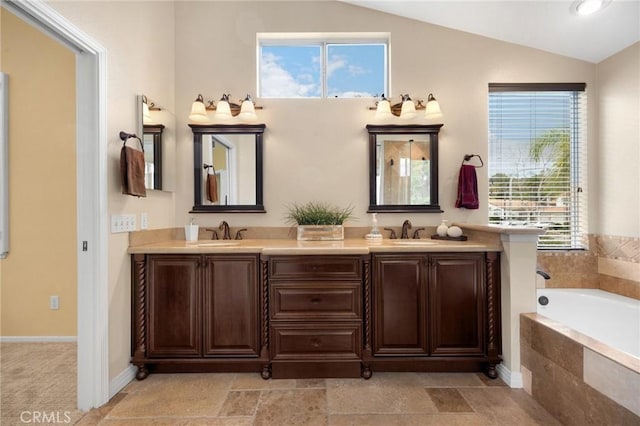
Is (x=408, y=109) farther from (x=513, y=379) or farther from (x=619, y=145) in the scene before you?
(x=513, y=379)

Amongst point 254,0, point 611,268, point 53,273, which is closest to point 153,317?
point 53,273

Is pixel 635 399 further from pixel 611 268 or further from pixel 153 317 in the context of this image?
pixel 153 317

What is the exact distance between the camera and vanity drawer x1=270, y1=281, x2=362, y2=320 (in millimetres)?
2104

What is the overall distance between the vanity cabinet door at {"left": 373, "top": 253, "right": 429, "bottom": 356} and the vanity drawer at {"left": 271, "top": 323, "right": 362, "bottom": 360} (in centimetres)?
16

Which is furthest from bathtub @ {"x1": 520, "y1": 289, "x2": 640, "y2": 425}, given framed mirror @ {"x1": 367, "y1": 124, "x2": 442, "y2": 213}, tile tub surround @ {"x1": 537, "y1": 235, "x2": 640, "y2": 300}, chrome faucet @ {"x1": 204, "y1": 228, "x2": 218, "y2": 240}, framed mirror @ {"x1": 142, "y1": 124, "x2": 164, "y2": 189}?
framed mirror @ {"x1": 142, "y1": 124, "x2": 164, "y2": 189}

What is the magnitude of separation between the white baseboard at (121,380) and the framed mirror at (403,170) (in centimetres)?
222

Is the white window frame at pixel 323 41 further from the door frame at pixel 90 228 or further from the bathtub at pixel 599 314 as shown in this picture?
the bathtub at pixel 599 314

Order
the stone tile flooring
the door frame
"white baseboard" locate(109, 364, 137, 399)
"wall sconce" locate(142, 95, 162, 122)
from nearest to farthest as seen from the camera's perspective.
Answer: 1. the stone tile flooring
2. the door frame
3. "white baseboard" locate(109, 364, 137, 399)
4. "wall sconce" locate(142, 95, 162, 122)

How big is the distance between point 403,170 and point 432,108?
59 centimetres

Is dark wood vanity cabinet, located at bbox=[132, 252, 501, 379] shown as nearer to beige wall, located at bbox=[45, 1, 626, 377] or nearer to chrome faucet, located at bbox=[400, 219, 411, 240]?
chrome faucet, located at bbox=[400, 219, 411, 240]

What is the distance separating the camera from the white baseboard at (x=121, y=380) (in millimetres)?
1964

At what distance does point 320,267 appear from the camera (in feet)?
6.92

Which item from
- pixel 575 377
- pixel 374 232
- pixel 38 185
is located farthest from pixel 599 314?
pixel 38 185

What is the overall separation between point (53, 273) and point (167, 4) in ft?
8.51
